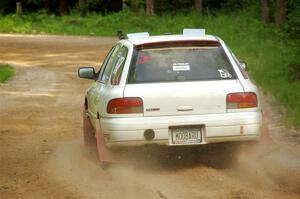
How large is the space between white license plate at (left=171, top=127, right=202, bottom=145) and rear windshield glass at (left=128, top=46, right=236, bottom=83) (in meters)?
0.59

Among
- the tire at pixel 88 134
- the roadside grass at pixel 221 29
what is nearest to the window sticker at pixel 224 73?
the tire at pixel 88 134

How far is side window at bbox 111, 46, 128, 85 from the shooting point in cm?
814

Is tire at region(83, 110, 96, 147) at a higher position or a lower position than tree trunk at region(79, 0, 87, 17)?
higher

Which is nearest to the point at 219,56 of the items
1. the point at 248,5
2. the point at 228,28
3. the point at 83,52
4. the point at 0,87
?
the point at 0,87

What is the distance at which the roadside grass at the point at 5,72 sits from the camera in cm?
1964

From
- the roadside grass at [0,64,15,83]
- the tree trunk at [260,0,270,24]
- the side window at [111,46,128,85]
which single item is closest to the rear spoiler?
the side window at [111,46,128,85]

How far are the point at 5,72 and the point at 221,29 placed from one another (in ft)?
52.0

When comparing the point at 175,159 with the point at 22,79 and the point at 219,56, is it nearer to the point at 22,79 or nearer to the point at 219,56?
the point at 219,56

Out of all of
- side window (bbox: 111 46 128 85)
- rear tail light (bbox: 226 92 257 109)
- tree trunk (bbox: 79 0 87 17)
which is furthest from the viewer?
tree trunk (bbox: 79 0 87 17)

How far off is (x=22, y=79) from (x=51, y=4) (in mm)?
33631

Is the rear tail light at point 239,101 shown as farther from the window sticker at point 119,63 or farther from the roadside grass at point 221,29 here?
the roadside grass at point 221,29

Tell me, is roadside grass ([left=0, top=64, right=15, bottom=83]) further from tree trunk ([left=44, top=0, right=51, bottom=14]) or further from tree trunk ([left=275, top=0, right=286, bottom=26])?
tree trunk ([left=44, top=0, right=51, bottom=14])

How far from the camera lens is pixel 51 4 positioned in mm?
52594

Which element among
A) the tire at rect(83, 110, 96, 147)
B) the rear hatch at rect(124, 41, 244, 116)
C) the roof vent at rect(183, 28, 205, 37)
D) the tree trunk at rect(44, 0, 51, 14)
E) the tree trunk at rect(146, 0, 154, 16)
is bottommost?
the tree trunk at rect(44, 0, 51, 14)
